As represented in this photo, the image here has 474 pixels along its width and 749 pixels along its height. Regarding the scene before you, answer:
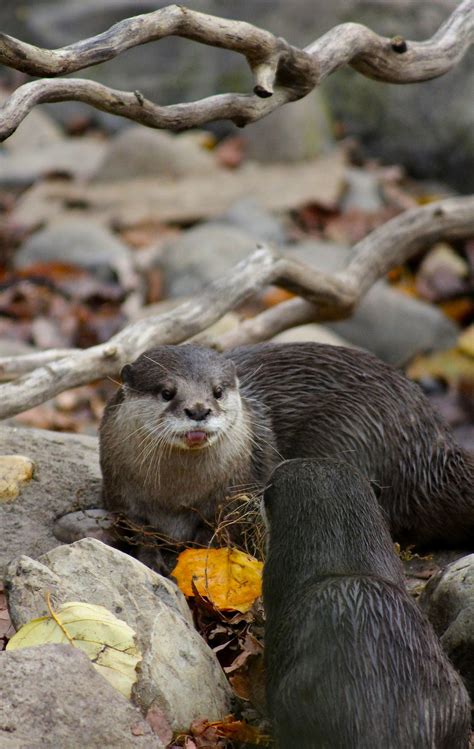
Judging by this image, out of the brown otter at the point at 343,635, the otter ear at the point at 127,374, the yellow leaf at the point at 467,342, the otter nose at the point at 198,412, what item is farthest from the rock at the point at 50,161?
the brown otter at the point at 343,635

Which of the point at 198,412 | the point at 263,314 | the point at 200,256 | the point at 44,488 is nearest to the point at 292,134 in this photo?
the point at 200,256

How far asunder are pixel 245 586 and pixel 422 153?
24.6 ft

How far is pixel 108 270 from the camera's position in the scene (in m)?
8.17

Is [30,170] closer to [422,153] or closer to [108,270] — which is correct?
[108,270]

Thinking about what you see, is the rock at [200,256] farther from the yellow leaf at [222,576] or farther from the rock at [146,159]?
the yellow leaf at [222,576]

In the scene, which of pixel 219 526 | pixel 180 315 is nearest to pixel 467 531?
pixel 219 526

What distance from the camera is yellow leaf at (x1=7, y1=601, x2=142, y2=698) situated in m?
2.66

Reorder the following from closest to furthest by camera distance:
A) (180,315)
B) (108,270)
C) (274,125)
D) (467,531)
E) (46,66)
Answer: (46,66) < (467,531) < (180,315) < (108,270) < (274,125)

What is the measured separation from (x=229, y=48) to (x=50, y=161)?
278 inches

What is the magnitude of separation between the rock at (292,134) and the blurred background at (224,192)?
0.06ft

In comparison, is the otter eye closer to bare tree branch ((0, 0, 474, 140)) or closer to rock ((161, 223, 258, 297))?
bare tree branch ((0, 0, 474, 140))

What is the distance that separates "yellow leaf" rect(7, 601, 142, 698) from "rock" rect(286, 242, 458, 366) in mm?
4794

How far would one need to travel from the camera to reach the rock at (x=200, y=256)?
7.83 metres

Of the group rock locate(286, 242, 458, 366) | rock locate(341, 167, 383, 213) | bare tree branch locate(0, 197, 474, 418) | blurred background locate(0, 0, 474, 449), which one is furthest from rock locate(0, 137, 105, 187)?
bare tree branch locate(0, 197, 474, 418)
